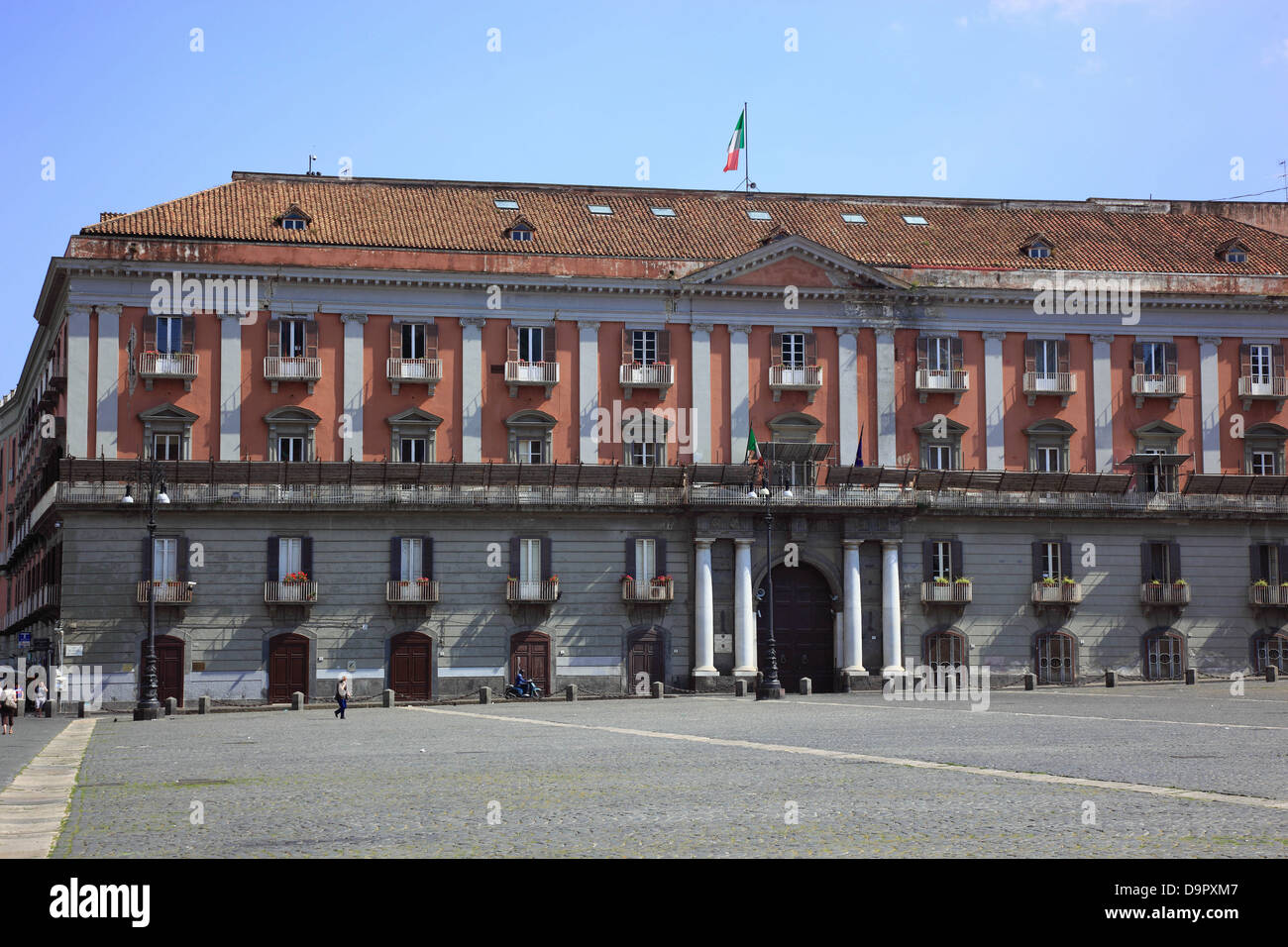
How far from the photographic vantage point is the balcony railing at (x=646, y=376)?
5716 centimetres

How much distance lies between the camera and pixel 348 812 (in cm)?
1562

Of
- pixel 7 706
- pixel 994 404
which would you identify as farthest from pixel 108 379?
pixel 994 404

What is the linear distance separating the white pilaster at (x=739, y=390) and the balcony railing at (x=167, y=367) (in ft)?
64.7

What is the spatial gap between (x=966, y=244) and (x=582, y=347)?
1741 centimetres

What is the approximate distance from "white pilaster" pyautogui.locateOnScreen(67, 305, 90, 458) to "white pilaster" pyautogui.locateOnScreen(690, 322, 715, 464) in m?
21.9

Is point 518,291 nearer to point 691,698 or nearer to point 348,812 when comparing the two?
point 691,698

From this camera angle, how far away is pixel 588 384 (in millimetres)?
57156

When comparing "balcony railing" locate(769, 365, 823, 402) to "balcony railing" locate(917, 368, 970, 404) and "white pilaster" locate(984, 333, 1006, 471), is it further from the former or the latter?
"white pilaster" locate(984, 333, 1006, 471)

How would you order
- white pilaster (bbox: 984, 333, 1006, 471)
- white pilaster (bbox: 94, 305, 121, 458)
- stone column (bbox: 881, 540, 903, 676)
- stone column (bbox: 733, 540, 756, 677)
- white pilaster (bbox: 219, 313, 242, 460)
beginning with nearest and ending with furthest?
white pilaster (bbox: 94, 305, 121, 458) → white pilaster (bbox: 219, 313, 242, 460) → stone column (bbox: 733, 540, 756, 677) → stone column (bbox: 881, 540, 903, 676) → white pilaster (bbox: 984, 333, 1006, 471)

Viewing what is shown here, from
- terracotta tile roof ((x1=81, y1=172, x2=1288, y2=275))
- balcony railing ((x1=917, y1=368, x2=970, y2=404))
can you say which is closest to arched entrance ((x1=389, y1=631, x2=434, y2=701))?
terracotta tile roof ((x1=81, y1=172, x2=1288, y2=275))

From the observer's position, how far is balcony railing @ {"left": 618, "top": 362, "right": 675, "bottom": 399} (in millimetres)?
57156

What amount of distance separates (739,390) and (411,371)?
1241 cm

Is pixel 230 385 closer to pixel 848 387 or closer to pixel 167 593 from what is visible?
pixel 167 593

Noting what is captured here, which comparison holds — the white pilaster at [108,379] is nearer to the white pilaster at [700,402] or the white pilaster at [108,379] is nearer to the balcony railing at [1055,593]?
the white pilaster at [700,402]
